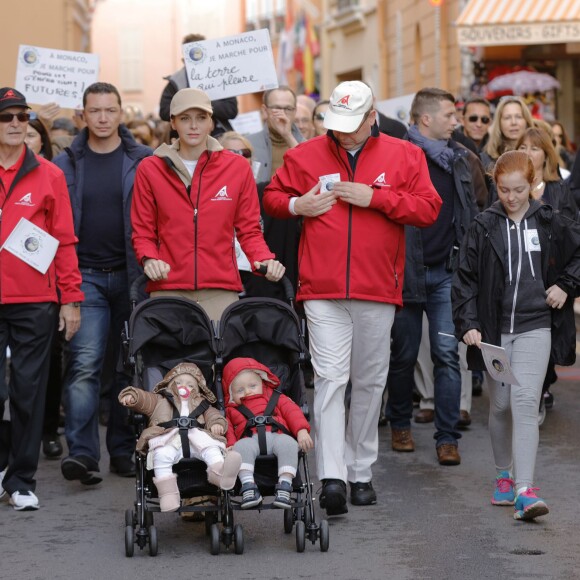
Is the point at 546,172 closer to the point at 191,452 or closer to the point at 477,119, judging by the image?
the point at 477,119

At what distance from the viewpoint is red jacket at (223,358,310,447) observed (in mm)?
7215

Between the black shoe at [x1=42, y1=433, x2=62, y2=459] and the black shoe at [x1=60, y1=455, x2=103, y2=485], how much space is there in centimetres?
118

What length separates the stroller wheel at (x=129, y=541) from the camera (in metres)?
6.94

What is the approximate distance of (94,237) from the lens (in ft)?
29.0

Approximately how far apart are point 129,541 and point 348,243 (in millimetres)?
1977

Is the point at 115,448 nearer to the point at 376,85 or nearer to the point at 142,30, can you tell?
the point at 376,85

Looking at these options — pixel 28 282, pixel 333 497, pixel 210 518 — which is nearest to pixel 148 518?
pixel 210 518

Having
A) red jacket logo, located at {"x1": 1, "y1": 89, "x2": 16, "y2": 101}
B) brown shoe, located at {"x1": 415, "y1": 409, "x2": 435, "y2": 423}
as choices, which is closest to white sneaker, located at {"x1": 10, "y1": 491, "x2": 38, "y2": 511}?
red jacket logo, located at {"x1": 1, "y1": 89, "x2": 16, "y2": 101}

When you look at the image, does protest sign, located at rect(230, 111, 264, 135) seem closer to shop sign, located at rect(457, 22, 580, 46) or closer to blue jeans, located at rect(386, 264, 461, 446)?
blue jeans, located at rect(386, 264, 461, 446)

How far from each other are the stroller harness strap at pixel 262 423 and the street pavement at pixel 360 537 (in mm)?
522

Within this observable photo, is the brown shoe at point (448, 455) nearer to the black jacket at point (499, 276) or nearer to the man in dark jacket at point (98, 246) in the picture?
the black jacket at point (499, 276)

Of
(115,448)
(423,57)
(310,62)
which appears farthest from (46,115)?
(310,62)

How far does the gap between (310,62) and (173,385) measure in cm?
3618

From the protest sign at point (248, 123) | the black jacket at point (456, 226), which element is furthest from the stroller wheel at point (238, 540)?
the protest sign at point (248, 123)
